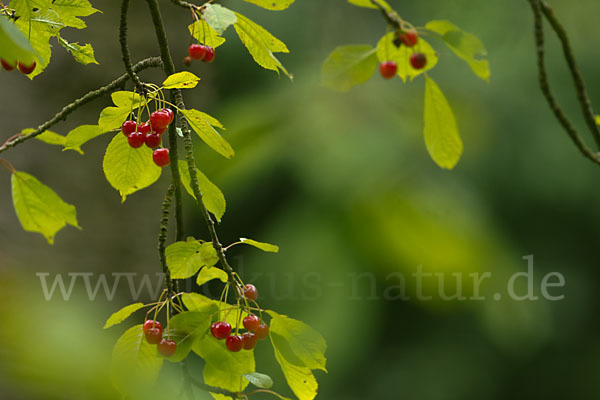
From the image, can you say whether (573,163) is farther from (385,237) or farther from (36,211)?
(36,211)

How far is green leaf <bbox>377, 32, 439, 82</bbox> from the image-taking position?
2.03 ft

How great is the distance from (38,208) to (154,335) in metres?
0.17

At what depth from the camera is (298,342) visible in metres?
0.66

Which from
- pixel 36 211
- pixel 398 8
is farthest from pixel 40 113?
pixel 398 8

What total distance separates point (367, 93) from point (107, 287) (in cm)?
79

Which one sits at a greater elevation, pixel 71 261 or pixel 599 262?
pixel 71 261

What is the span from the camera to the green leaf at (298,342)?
0.66m

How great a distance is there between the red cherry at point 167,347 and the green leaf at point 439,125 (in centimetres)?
33

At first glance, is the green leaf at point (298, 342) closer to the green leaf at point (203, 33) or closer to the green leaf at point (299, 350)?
the green leaf at point (299, 350)

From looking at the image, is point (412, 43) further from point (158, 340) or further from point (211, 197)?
point (158, 340)

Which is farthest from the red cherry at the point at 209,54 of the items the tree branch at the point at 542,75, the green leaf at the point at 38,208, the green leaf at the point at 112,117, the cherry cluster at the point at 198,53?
the tree branch at the point at 542,75

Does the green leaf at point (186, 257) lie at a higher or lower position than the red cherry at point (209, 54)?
lower

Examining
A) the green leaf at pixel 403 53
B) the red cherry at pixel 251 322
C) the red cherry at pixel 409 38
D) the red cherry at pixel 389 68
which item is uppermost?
the red cherry at pixel 409 38

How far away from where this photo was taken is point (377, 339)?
10.0 feet
